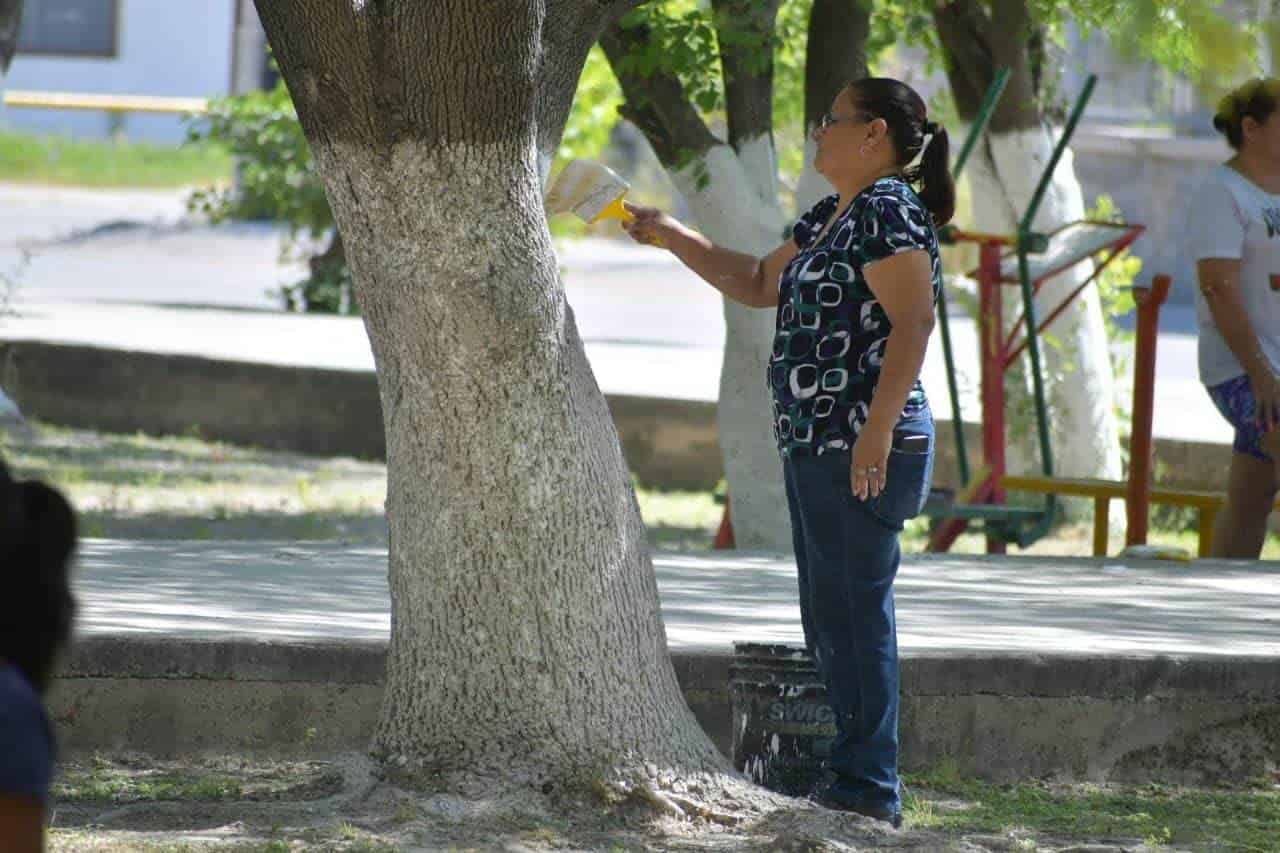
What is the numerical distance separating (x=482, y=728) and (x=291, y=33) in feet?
4.53

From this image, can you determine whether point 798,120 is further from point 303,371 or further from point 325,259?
point 325,259

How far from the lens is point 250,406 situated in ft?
40.7

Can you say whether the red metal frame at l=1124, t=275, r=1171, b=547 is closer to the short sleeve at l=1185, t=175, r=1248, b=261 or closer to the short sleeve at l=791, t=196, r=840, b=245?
the short sleeve at l=1185, t=175, r=1248, b=261

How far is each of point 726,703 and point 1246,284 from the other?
2468 millimetres

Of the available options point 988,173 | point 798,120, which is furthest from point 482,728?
point 798,120

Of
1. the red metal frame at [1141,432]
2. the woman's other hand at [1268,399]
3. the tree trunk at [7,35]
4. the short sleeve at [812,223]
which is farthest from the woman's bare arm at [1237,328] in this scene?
the tree trunk at [7,35]

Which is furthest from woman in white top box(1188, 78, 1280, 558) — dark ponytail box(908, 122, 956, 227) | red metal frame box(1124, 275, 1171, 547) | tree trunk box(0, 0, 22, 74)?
tree trunk box(0, 0, 22, 74)

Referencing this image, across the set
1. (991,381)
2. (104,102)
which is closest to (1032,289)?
(991,381)

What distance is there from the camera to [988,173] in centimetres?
1002

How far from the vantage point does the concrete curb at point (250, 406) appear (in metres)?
11.5

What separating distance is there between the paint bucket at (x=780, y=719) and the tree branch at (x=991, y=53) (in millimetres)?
4583

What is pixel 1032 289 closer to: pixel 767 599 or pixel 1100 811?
pixel 767 599

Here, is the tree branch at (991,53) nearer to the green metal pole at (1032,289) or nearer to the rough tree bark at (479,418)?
the green metal pole at (1032,289)

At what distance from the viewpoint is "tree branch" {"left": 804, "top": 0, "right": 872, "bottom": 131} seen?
27.2 feet
